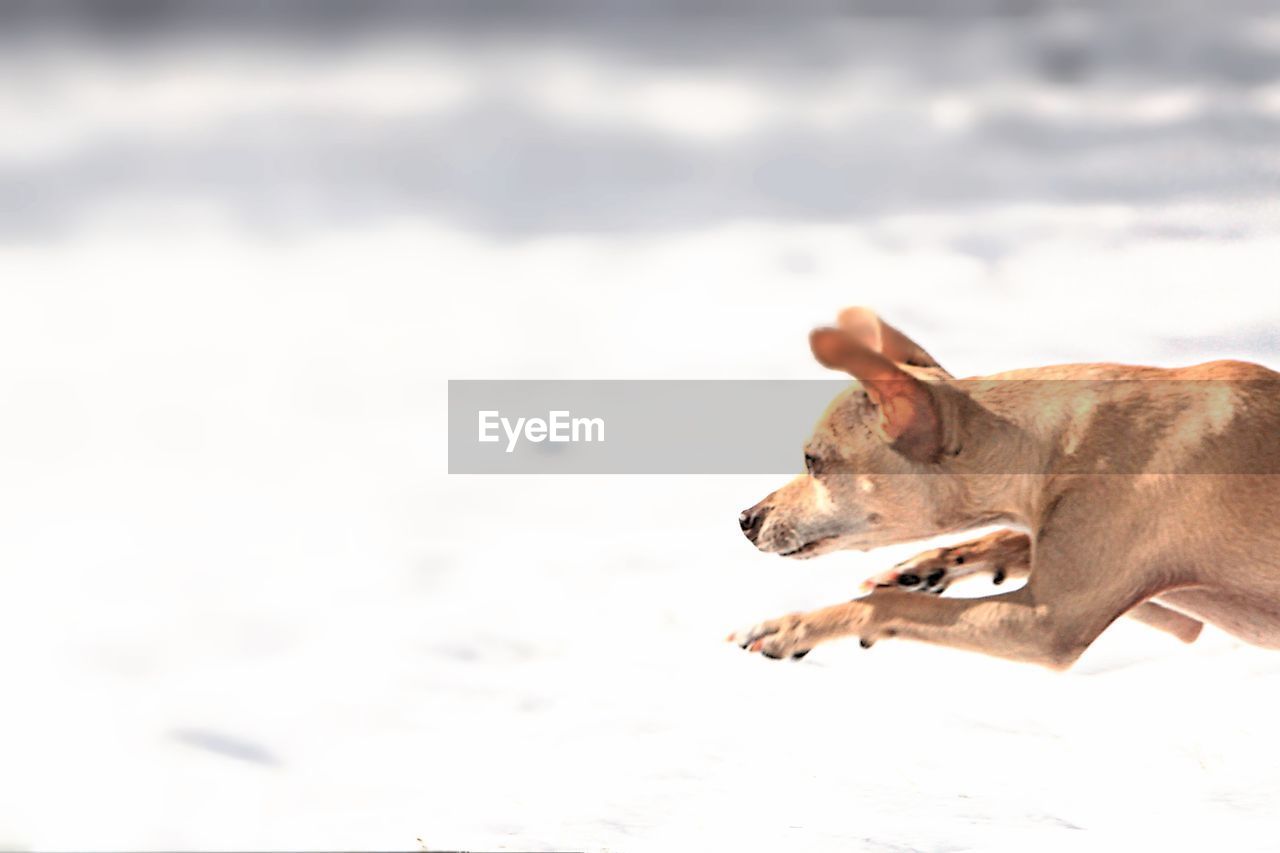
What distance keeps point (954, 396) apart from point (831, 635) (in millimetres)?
1158

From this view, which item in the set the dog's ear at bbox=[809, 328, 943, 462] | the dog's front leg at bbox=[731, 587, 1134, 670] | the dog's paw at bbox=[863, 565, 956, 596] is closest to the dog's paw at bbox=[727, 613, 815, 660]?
the dog's front leg at bbox=[731, 587, 1134, 670]

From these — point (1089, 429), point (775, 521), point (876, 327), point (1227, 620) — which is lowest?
point (1227, 620)

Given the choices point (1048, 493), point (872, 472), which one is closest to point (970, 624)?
point (1048, 493)

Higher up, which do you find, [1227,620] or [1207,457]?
[1207,457]

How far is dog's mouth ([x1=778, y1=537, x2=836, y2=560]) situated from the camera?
6219 millimetres

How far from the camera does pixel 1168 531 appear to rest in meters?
5.74

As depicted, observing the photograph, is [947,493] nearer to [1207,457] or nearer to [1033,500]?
[1033,500]

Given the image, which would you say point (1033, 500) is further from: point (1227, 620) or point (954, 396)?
point (1227, 620)

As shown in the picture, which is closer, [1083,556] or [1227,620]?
[1083,556]

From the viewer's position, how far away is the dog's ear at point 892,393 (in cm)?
550

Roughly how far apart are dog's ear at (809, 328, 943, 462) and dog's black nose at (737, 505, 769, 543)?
0.63 metres

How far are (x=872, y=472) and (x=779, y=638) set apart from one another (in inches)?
33.4

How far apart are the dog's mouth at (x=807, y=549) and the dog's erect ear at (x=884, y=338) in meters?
0.82

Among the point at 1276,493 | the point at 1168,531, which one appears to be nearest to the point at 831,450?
the point at 1168,531
